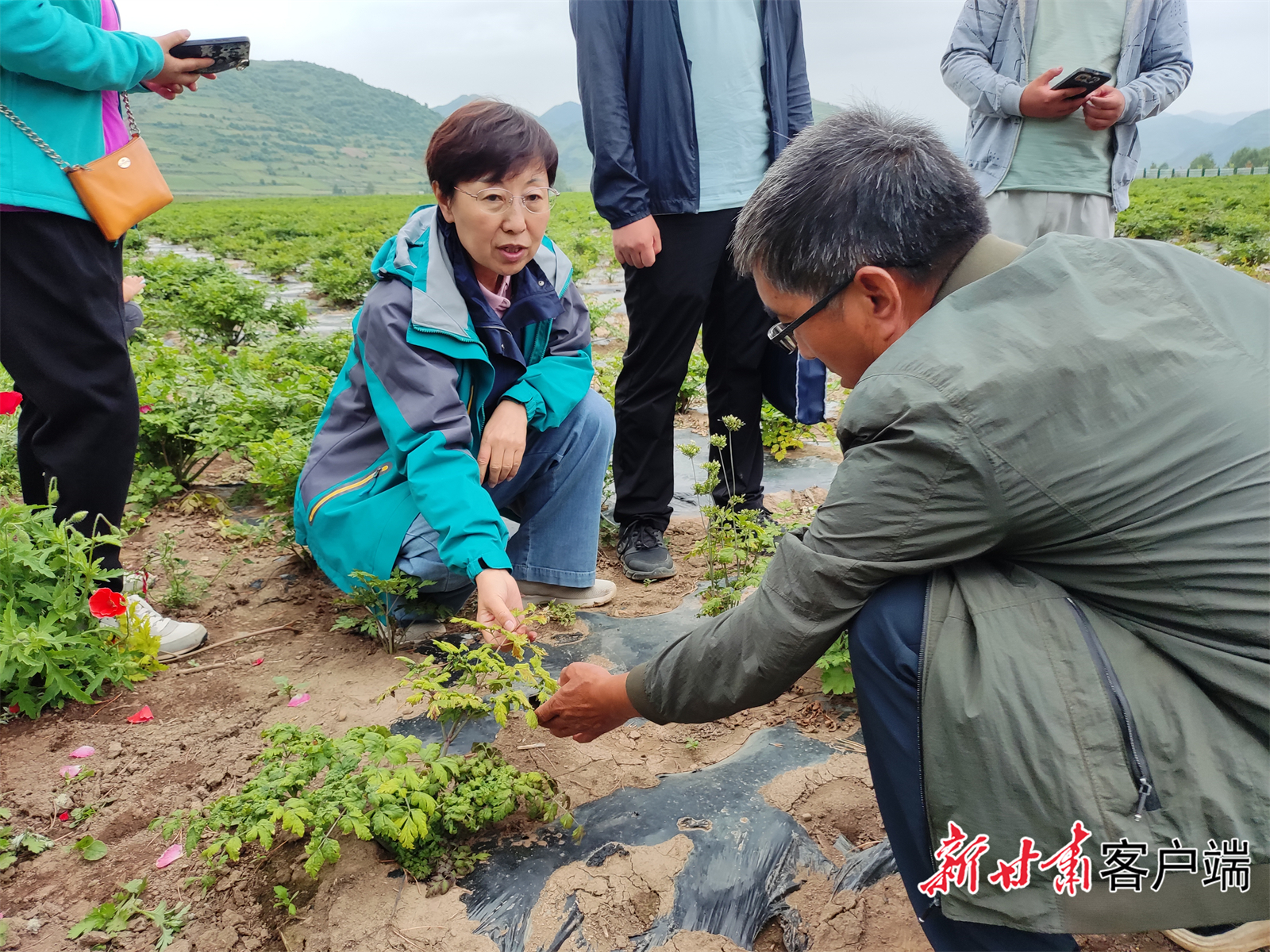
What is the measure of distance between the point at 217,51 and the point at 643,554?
2.05 m

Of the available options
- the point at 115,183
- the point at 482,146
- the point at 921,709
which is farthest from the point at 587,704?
the point at 115,183

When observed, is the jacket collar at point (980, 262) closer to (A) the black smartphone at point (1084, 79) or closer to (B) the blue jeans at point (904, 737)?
(B) the blue jeans at point (904, 737)

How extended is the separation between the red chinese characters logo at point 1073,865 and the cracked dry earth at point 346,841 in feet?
1.70

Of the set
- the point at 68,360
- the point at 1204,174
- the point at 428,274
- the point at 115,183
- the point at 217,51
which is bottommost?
the point at 1204,174

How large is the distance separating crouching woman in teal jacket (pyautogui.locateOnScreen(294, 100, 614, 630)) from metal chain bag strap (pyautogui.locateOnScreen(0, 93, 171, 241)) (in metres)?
0.60

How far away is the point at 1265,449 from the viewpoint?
124cm

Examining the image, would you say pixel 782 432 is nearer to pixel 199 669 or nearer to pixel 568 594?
pixel 568 594

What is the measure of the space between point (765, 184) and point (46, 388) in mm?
1858

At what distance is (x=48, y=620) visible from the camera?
86.5 inches

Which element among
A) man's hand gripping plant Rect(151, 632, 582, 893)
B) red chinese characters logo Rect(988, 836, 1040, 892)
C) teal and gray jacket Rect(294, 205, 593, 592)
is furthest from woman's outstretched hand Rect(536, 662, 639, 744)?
red chinese characters logo Rect(988, 836, 1040, 892)

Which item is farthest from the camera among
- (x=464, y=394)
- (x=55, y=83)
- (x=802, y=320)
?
(x=464, y=394)

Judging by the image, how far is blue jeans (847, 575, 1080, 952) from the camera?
1.36m

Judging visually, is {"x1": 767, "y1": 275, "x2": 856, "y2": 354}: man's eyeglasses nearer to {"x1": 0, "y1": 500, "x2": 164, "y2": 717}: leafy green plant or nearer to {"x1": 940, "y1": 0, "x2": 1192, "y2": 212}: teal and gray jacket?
{"x1": 0, "y1": 500, "x2": 164, "y2": 717}: leafy green plant

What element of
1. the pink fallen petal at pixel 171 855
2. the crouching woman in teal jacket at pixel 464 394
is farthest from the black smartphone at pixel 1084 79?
the pink fallen petal at pixel 171 855
